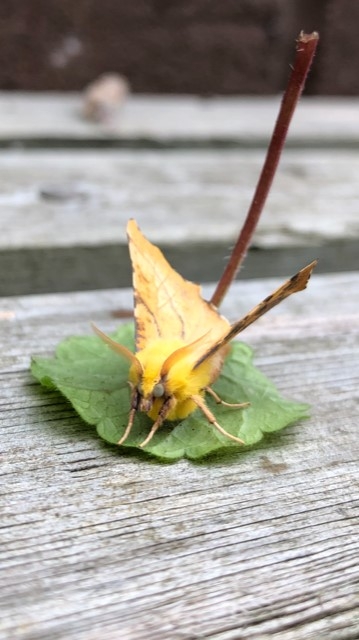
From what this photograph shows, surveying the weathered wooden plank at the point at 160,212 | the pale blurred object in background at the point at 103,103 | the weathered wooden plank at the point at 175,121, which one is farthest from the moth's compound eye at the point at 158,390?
the pale blurred object in background at the point at 103,103

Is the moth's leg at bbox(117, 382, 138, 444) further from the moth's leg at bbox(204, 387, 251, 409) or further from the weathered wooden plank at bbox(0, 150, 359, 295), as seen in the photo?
the weathered wooden plank at bbox(0, 150, 359, 295)

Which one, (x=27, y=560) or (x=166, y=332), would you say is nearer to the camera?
(x=27, y=560)

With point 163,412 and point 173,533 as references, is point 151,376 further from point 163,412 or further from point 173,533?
point 173,533

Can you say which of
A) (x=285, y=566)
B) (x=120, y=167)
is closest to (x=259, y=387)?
(x=285, y=566)

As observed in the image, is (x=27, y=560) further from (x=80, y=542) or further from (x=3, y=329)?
(x=3, y=329)

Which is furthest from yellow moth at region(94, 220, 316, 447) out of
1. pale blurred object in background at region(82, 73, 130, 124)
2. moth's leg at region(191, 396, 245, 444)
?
pale blurred object in background at region(82, 73, 130, 124)

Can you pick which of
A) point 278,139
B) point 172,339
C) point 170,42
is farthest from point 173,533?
point 170,42

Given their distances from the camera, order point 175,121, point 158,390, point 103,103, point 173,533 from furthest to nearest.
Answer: point 175,121
point 103,103
point 158,390
point 173,533
